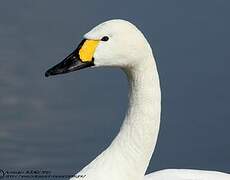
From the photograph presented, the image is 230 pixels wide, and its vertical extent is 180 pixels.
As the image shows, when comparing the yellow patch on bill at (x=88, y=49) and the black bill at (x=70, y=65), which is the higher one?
the yellow patch on bill at (x=88, y=49)

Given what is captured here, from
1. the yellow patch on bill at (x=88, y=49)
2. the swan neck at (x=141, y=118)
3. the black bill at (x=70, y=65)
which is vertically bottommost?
the swan neck at (x=141, y=118)

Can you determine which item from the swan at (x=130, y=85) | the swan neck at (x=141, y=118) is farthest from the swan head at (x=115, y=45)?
the swan neck at (x=141, y=118)

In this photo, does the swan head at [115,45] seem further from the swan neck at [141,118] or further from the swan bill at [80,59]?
the swan neck at [141,118]

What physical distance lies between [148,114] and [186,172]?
991mm

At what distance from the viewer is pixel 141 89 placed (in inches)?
240

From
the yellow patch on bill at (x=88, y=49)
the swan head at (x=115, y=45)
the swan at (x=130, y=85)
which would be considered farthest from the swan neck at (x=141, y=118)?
the yellow patch on bill at (x=88, y=49)

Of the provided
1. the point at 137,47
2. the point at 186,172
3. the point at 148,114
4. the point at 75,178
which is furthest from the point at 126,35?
the point at 186,172

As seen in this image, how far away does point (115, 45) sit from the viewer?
5.89 m

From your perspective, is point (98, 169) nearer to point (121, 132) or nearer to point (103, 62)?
point (121, 132)

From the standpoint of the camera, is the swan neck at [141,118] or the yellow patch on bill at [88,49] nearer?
the yellow patch on bill at [88,49]

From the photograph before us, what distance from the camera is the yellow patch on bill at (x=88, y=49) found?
5906 mm

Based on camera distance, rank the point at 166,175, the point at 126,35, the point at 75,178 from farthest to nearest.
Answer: the point at 166,175 → the point at 75,178 → the point at 126,35

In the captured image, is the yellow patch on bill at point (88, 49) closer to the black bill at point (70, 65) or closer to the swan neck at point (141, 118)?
the black bill at point (70, 65)

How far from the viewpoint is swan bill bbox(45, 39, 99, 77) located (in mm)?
5922
